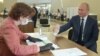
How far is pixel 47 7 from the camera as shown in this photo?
16.6 feet

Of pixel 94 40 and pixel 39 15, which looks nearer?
pixel 94 40

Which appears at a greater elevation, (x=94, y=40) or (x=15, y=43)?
(x=15, y=43)

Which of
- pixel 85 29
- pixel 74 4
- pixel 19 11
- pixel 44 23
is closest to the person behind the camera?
pixel 19 11

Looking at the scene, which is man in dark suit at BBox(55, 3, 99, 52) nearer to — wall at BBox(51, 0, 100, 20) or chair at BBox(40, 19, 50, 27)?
chair at BBox(40, 19, 50, 27)

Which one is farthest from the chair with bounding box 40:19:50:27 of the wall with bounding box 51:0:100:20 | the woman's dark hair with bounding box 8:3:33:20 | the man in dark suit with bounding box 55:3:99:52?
the woman's dark hair with bounding box 8:3:33:20

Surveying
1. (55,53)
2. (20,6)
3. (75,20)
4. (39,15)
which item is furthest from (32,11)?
(39,15)

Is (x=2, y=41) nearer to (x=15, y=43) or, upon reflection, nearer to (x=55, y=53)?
(x=15, y=43)

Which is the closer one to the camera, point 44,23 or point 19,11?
point 19,11

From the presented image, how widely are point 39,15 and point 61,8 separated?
66cm

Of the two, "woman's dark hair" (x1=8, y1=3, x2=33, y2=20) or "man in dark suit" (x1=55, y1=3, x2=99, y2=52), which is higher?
"woman's dark hair" (x1=8, y1=3, x2=33, y2=20)

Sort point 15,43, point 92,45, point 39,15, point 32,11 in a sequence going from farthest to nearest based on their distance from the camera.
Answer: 1. point 39,15
2. point 92,45
3. point 32,11
4. point 15,43

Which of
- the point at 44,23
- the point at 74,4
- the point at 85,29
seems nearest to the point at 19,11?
the point at 85,29

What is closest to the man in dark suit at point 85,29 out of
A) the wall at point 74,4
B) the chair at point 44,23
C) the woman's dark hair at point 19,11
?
the woman's dark hair at point 19,11

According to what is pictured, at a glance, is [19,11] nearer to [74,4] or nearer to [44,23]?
[44,23]
